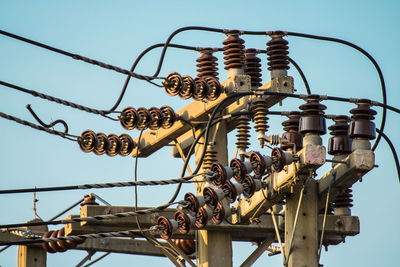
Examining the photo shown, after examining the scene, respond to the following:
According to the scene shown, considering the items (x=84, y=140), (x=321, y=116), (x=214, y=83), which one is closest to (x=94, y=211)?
(x=84, y=140)

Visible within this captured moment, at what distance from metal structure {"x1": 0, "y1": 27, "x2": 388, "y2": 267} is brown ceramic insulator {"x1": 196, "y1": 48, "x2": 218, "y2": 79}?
0.01 m

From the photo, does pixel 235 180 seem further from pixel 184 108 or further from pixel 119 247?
pixel 119 247

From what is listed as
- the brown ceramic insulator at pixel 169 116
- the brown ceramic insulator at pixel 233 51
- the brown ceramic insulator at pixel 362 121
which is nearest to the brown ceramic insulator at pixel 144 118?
the brown ceramic insulator at pixel 169 116

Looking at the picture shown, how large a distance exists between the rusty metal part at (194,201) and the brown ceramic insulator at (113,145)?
8.55 feet

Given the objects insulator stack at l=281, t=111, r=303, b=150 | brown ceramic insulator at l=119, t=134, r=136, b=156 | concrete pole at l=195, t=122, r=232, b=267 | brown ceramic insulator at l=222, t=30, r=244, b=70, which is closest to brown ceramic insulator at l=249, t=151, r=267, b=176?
insulator stack at l=281, t=111, r=303, b=150

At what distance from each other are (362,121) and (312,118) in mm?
653

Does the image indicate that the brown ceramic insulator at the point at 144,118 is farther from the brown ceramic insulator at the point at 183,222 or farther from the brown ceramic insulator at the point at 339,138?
the brown ceramic insulator at the point at 339,138

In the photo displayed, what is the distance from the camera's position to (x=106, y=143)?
19641 mm

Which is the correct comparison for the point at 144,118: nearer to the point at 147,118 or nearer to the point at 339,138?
the point at 147,118

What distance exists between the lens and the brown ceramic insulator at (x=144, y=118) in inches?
758

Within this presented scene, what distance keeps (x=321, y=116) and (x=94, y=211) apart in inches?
137

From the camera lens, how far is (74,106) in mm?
17062

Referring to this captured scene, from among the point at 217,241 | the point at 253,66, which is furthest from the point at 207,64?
the point at 217,241

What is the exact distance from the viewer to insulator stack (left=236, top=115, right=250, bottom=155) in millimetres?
19328
